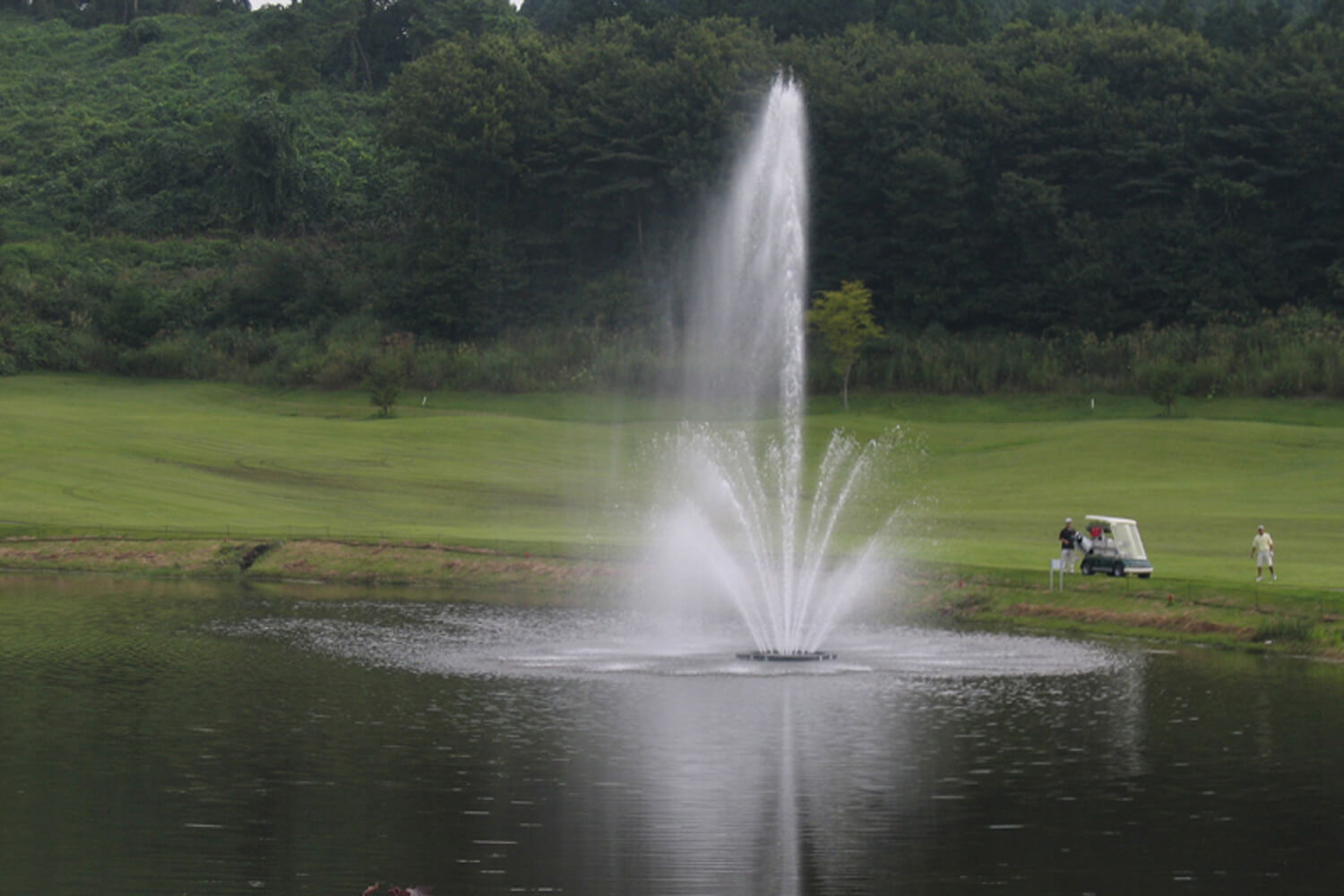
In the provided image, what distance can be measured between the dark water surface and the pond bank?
194cm

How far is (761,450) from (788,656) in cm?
4067

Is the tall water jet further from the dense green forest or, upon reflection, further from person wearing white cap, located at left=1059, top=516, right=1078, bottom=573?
person wearing white cap, located at left=1059, top=516, right=1078, bottom=573

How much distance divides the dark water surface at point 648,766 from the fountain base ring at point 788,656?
1.03m

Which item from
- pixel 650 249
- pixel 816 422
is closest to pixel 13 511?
pixel 816 422

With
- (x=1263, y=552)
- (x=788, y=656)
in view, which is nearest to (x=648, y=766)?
(x=788, y=656)

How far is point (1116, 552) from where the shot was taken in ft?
140

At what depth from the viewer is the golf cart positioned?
42.3 m

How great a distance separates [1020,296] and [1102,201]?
9.58 metres

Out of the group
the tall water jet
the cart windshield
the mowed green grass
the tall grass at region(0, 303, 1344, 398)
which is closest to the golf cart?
the cart windshield

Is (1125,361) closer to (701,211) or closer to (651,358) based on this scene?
(651,358)

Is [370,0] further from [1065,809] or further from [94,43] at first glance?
[1065,809]

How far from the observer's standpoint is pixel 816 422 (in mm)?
84125

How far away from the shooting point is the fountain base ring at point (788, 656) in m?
35.8

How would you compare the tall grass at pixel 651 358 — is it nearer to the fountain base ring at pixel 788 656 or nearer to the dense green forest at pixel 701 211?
the dense green forest at pixel 701 211
